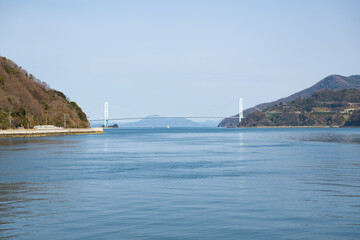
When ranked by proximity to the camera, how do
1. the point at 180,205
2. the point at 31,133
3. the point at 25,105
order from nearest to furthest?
the point at 180,205 → the point at 31,133 → the point at 25,105

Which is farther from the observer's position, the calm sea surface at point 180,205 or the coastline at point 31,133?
the coastline at point 31,133

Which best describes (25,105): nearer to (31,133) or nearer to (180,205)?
(31,133)

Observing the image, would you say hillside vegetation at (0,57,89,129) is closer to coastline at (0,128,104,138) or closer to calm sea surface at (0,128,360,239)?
coastline at (0,128,104,138)

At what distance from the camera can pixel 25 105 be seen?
375ft

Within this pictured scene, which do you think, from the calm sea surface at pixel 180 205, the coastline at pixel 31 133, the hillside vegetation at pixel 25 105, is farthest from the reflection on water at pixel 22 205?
the hillside vegetation at pixel 25 105

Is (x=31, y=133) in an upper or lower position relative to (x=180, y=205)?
upper

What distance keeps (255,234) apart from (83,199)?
27.0 ft

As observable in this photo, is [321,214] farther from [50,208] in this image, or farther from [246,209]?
[50,208]

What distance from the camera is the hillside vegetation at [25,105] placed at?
107m

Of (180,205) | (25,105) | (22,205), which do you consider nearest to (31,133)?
(25,105)

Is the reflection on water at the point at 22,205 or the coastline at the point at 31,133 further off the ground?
the coastline at the point at 31,133

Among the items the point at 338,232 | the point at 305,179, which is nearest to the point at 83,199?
the point at 338,232

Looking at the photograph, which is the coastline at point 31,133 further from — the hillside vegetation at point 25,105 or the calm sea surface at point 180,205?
the calm sea surface at point 180,205

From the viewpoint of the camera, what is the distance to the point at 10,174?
88.6ft
